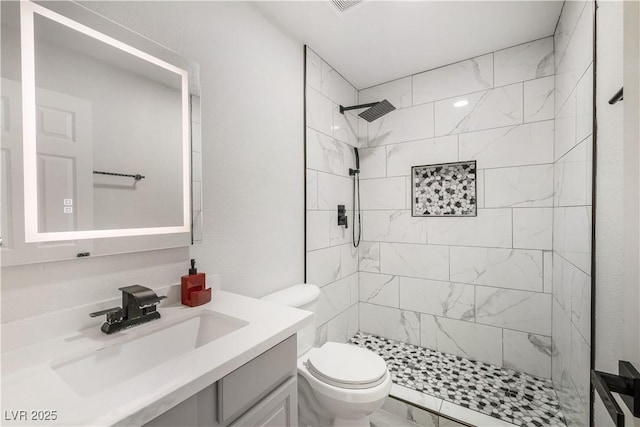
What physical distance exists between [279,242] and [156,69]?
1119 millimetres

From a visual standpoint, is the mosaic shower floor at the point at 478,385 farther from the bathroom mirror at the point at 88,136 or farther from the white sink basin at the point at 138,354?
the bathroom mirror at the point at 88,136

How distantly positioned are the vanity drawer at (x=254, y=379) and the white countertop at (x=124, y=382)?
1.7 inches

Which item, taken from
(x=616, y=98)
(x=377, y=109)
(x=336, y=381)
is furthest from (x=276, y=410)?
(x=377, y=109)

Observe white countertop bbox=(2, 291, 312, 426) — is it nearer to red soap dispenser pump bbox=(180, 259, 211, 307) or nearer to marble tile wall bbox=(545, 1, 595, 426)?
red soap dispenser pump bbox=(180, 259, 211, 307)

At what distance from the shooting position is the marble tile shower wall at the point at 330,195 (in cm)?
211

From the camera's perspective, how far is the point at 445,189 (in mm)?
2330

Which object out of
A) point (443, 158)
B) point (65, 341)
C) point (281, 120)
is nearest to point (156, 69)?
point (281, 120)

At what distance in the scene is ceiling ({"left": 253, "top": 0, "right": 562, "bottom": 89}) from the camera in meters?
1.67

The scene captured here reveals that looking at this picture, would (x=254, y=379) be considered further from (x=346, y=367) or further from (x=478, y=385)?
(x=478, y=385)

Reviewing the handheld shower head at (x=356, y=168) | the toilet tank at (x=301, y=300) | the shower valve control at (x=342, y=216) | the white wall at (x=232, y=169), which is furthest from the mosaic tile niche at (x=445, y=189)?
the toilet tank at (x=301, y=300)

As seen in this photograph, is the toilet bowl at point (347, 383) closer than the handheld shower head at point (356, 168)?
Yes

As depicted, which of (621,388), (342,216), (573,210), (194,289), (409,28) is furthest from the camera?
(342,216)

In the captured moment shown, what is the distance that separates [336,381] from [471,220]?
5.37ft

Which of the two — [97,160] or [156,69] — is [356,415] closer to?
[97,160]
